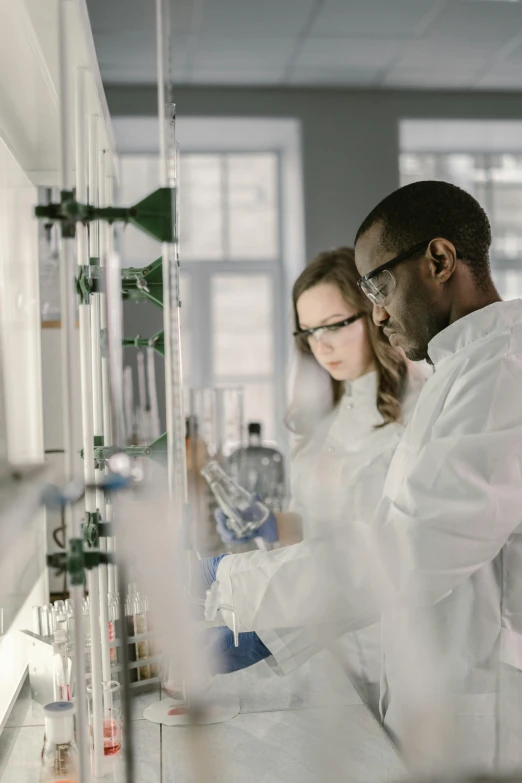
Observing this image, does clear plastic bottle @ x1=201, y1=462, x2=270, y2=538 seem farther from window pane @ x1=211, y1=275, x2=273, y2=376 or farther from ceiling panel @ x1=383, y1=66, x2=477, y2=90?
ceiling panel @ x1=383, y1=66, x2=477, y2=90

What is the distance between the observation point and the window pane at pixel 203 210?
4695mm

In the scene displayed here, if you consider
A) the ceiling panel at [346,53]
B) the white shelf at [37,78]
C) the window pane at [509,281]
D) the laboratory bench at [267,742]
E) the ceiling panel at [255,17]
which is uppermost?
the ceiling panel at [346,53]

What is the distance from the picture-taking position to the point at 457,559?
1004mm

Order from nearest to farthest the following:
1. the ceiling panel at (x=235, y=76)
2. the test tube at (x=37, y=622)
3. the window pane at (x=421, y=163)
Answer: the test tube at (x=37, y=622), the ceiling panel at (x=235, y=76), the window pane at (x=421, y=163)

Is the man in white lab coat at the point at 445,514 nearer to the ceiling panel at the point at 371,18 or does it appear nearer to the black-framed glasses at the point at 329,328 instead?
the black-framed glasses at the point at 329,328

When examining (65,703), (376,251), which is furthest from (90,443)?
(376,251)

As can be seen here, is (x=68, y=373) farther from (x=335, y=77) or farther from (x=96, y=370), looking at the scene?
(x=335, y=77)

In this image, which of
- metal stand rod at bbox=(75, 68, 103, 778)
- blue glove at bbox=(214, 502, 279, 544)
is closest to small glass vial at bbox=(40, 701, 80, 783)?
metal stand rod at bbox=(75, 68, 103, 778)

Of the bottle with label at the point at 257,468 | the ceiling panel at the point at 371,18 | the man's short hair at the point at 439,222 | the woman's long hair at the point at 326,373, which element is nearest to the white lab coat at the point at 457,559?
the man's short hair at the point at 439,222

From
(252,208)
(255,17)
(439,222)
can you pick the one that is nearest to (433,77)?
(255,17)

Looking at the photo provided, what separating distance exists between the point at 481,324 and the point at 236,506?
111 cm

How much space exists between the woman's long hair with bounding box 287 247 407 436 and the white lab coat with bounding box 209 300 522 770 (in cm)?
62

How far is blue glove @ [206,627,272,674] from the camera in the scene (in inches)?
48.6

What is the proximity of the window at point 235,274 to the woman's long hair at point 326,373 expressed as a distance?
2.41 m
